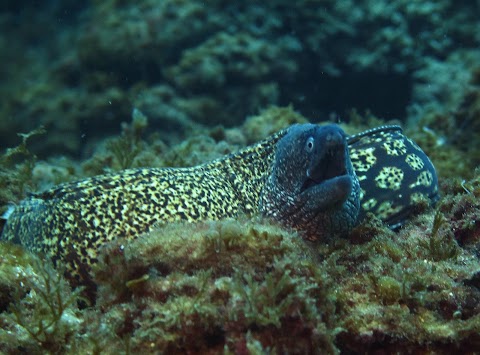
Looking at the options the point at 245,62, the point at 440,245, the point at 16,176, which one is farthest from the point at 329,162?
the point at 245,62

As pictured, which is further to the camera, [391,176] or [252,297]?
[391,176]

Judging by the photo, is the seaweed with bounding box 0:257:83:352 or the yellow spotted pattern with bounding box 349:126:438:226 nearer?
the seaweed with bounding box 0:257:83:352

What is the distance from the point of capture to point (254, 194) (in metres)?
4.32

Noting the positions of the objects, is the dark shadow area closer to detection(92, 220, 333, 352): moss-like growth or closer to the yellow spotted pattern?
the yellow spotted pattern

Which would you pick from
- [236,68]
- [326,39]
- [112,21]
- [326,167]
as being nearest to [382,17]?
[326,39]

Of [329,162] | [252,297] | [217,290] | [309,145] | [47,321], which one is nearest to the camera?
[252,297]

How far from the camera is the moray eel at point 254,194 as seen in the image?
3418 mm

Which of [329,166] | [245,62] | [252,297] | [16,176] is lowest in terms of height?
[252,297]

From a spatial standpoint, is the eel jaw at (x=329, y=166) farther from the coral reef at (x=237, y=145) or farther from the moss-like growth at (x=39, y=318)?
the moss-like growth at (x=39, y=318)

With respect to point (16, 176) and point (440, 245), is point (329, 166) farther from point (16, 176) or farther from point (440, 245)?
point (16, 176)

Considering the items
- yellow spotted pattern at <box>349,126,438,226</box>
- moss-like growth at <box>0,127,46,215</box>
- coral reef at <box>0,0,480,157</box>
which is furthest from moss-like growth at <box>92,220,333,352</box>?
coral reef at <box>0,0,480,157</box>

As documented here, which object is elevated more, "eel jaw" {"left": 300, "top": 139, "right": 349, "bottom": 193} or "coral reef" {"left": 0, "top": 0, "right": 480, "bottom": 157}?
"coral reef" {"left": 0, "top": 0, "right": 480, "bottom": 157}

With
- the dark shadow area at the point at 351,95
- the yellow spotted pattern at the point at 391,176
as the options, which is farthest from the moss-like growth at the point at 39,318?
the dark shadow area at the point at 351,95

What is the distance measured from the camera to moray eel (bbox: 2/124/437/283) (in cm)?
342
